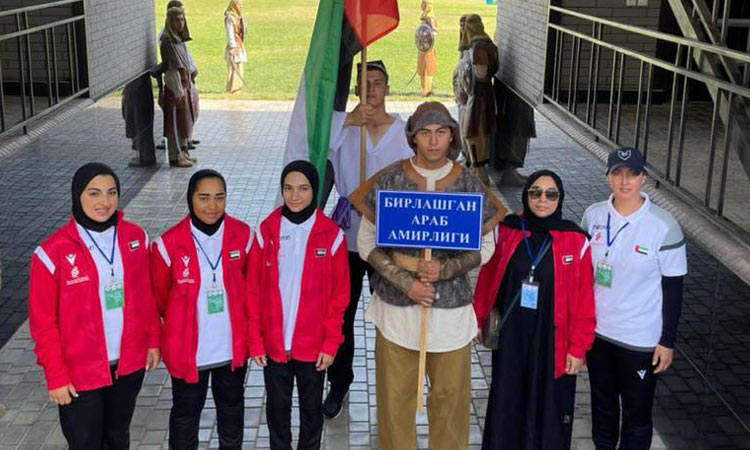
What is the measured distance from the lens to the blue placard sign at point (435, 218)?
3.94 meters

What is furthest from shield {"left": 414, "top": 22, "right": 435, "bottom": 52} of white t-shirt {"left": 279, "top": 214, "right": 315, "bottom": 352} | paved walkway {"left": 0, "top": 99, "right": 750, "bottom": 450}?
white t-shirt {"left": 279, "top": 214, "right": 315, "bottom": 352}

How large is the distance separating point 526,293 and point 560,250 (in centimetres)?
26

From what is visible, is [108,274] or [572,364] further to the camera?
[572,364]

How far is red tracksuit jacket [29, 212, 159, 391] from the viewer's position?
3.86 meters

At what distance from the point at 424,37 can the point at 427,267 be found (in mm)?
15401

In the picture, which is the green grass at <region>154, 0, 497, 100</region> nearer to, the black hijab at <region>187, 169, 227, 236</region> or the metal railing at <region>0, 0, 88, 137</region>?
the metal railing at <region>0, 0, 88, 137</region>

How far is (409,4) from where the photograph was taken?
41375mm

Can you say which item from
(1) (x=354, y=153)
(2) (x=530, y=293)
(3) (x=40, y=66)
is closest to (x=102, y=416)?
(1) (x=354, y=153)

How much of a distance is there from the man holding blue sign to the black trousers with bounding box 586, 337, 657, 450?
2.32ft

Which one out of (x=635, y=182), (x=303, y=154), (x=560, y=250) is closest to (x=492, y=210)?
(x=560, y=250)

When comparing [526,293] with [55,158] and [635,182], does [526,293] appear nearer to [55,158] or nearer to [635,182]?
[635,182]

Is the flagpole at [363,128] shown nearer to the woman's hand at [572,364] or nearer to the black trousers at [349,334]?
the black trousers at [349,334]

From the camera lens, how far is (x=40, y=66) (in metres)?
10.3

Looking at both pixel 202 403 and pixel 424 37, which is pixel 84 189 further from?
pixel 424 37
